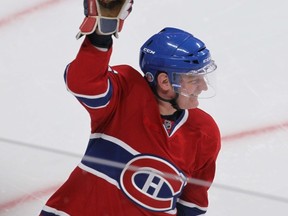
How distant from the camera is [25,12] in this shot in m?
2.78

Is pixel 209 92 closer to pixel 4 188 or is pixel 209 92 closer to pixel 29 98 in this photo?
pixel 4 188

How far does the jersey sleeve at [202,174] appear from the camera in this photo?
1650mm

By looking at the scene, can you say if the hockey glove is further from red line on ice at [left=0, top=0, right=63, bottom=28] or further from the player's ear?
red line on ice at [left=0, top=0, right=63, bottom=28]

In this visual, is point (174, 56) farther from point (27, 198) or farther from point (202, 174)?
point (27, 198)

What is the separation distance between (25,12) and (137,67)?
53 cm

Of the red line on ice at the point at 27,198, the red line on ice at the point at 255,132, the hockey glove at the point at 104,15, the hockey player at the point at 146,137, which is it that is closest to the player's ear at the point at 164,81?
the hockey player at the point at 146,137

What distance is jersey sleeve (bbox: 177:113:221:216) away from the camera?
1650 mm

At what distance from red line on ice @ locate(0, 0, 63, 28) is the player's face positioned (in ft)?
4.27

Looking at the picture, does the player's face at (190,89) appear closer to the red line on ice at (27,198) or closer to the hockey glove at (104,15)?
the hockey glove at (104,15)

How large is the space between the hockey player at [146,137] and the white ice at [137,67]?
0.09 metres

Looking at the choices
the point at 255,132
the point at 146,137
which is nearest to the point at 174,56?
the point at 146,137

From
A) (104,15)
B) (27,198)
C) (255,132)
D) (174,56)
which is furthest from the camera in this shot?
(255,132)

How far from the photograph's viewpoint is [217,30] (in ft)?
8.79

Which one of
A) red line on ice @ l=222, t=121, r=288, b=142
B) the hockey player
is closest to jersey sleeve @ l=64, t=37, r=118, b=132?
the hockey player
